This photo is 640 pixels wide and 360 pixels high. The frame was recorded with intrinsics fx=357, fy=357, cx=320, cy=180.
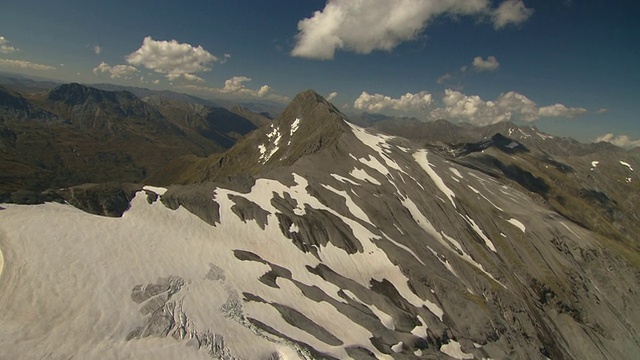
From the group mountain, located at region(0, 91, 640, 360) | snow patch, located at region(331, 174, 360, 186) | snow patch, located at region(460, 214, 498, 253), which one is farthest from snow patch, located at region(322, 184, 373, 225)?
snow patch, located at region(460, 214, 498, 253)

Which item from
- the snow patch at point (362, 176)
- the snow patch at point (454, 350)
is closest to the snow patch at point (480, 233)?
the snow patch at point (362, 176)

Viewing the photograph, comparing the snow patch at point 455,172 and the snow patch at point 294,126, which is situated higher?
the snow patch at point 294,126

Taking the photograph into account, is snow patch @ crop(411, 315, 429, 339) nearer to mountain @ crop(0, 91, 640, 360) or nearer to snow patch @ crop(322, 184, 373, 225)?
mountain @ crop(0, 91, 640, 360)

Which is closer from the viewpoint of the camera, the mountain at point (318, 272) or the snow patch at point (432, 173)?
the mountain at point (318, 272)

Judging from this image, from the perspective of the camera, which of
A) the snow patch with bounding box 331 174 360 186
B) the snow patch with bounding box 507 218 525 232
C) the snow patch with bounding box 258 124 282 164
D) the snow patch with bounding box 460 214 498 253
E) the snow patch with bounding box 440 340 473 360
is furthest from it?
the snow patch with bounding box 258 124 282 164

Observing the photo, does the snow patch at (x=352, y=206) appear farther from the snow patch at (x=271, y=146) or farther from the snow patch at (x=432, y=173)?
the snow patch at (x=271, y=146)

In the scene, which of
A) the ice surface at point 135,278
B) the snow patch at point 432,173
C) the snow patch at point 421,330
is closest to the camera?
the ice surface at point 135,278

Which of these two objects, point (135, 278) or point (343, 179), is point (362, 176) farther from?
point (135, 278)

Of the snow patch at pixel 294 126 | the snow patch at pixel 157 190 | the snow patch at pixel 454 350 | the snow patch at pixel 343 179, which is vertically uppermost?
the snow patch at pixel 294 126
